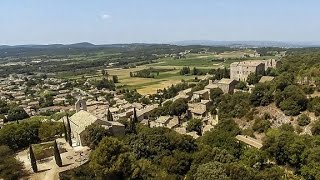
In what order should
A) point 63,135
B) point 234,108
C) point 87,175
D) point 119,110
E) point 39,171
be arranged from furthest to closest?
point 119,110 → point 234,108 → point 63,135 → point 39,171 → point 87,175

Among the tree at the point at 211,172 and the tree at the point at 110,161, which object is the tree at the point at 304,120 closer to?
the tree at the point at 211,172

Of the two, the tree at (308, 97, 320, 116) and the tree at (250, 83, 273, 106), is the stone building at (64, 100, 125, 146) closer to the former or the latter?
the tree at (250, 83, 273, 106)

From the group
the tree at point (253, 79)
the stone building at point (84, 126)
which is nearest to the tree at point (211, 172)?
the stone building at point (84, 126)

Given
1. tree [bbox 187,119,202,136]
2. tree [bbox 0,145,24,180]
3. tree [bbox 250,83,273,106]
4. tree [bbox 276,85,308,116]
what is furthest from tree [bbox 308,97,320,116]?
tree [bbox 0,145,24,180]

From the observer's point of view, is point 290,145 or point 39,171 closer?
point 39,171

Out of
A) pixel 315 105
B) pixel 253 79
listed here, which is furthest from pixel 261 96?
pixel 253 79

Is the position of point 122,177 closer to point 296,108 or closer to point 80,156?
point 80,156

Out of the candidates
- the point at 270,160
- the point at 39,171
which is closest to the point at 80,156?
the point at 39,171

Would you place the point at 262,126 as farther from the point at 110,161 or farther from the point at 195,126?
the point at 110,161
